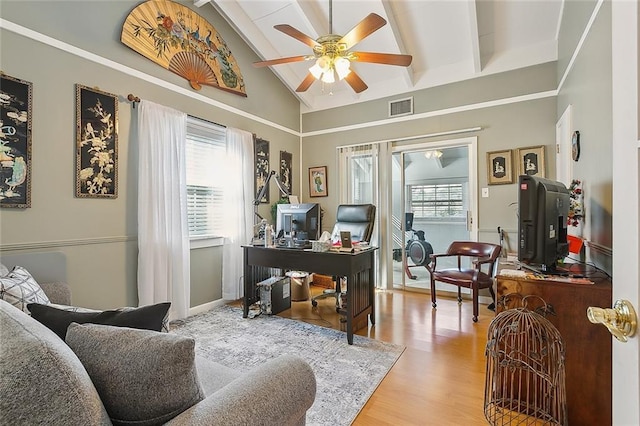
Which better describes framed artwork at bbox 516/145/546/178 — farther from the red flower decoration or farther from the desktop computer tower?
the red flower decoration

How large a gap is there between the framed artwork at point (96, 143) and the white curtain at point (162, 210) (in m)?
0.22

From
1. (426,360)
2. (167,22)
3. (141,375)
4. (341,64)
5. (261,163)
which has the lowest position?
(426,360)

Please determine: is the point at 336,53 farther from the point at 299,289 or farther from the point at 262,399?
the point at 299,289

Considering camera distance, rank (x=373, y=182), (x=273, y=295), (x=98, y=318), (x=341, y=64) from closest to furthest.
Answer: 1. (x=98, y=318)
2. (x=341, y=64)
3. (x=273, y=295)
4. (x=373, y=182)

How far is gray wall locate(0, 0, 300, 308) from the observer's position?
7.25ft

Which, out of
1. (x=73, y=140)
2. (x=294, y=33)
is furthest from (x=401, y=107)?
(x=73, y=140)

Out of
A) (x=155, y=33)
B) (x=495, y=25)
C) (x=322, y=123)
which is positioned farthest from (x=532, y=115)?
(x=155, y=33)

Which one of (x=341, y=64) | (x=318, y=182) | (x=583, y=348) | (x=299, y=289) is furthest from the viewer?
(x=318, y=182)

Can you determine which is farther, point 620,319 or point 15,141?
point 15,141

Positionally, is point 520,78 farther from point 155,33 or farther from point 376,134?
point 155,33

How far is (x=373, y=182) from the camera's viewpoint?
454 centimetres

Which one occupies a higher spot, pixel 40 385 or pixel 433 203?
pixel 433 203

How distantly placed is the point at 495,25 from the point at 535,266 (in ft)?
9.68

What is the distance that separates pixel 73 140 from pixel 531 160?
472 cm
